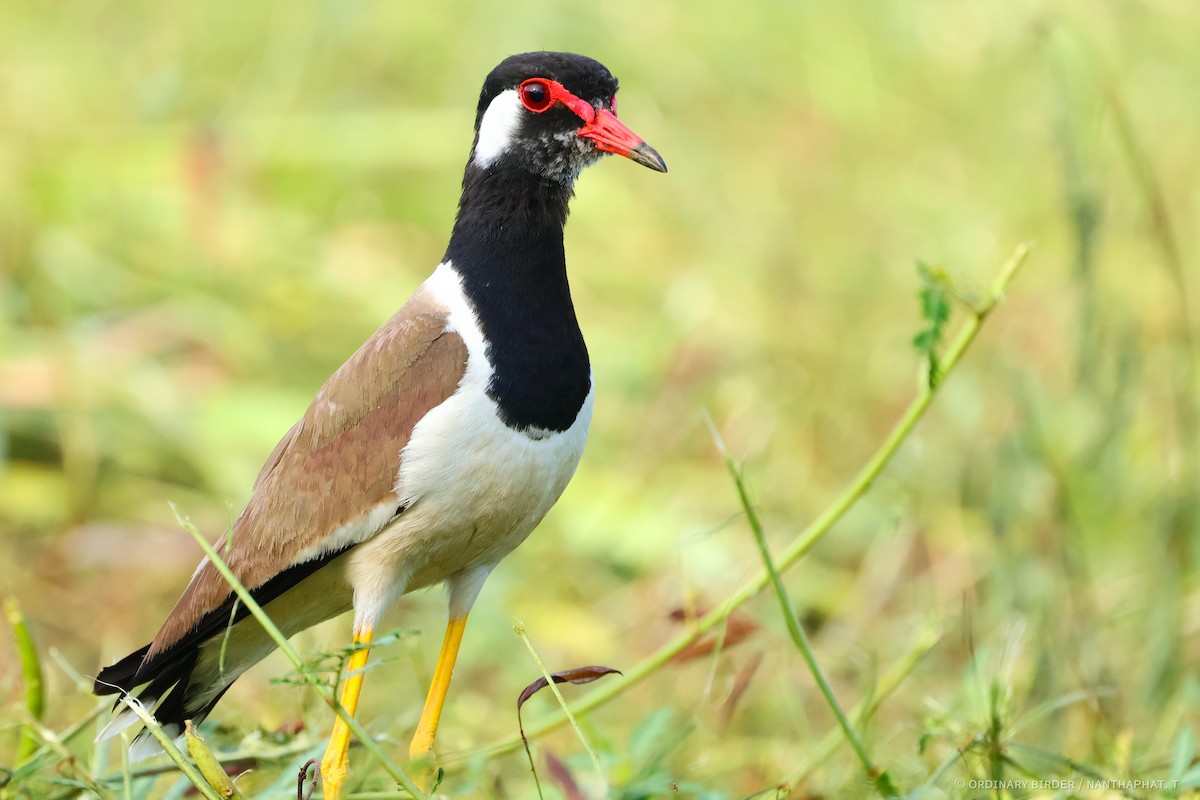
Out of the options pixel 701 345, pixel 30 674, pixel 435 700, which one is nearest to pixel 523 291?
pixel 435 700

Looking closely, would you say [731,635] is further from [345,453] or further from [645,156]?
[645,156]

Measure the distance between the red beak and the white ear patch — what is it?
0.14 meters

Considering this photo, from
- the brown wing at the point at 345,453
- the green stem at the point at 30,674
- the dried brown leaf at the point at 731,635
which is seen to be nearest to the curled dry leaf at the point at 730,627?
the dried brown leaf at the point at 731,635

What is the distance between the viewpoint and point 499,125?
9.78 ft

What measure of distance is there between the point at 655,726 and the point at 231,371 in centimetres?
332

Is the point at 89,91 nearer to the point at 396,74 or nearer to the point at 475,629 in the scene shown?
the point at 396,74

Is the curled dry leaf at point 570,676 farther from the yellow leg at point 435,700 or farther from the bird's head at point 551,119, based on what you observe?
the bird's head at point 551,119

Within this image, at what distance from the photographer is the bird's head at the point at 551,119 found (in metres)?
2.96

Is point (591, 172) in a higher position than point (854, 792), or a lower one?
higher

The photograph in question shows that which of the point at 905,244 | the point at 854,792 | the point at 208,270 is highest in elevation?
the point at 208,270

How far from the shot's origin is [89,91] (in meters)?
7.33

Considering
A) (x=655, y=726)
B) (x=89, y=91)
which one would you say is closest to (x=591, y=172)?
(x=89, y=91)

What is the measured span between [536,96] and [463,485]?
0.82 meters

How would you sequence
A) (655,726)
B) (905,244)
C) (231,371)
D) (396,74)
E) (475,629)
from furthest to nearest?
1. (396,74)
2. (905,244)
3. (231,371)
4. (475,629)
5. (655,726)
